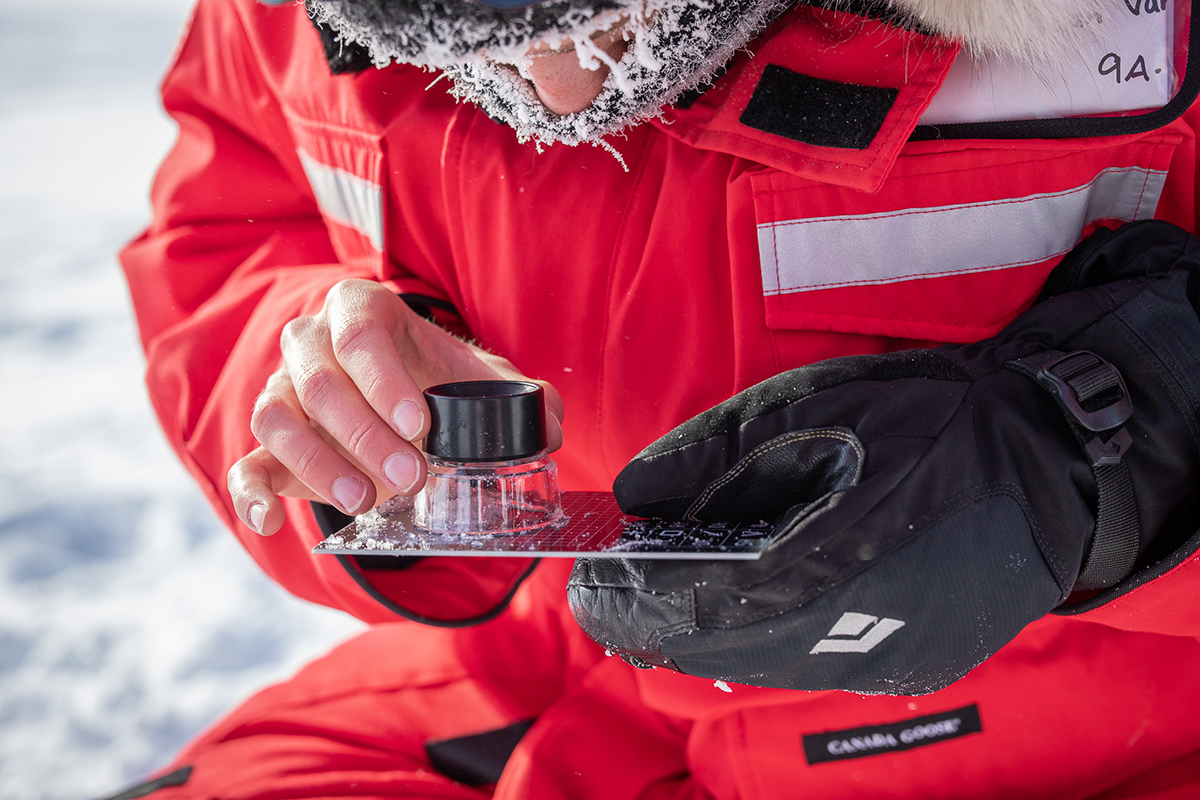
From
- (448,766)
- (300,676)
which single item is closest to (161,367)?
(300,676)

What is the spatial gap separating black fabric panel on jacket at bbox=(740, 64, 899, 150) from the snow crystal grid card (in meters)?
0.37

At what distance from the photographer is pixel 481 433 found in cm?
68

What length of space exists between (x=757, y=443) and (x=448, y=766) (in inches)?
28.7

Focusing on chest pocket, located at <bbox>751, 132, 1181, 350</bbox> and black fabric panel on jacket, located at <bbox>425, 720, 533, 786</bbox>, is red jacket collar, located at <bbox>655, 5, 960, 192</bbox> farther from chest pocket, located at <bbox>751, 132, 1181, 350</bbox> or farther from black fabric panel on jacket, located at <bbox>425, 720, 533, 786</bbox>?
black fabric panel on jacket, located at <bbox>425, 720, 533, 786</bbox>

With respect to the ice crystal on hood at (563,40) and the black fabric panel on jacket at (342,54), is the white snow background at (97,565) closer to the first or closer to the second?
the black fabric panel on jacket at (342,54)

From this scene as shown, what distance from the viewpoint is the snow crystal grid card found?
606 millimetres

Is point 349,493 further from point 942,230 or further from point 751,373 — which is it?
point 942,230

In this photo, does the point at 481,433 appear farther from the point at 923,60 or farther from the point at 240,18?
the point at 240,18

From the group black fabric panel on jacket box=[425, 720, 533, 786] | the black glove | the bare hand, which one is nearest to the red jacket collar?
the black glove

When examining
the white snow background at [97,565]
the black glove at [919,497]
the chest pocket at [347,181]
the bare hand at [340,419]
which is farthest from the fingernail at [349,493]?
the white snow background at [97,565]

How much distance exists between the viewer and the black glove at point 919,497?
0.63 m

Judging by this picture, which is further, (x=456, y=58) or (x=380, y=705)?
(x=380, y=705)

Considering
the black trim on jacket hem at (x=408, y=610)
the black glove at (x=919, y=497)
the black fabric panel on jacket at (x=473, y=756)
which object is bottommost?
the black fabric panel on jacket at (x=473, y=756)

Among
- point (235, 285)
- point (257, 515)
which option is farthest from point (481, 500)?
point (235, 285)
